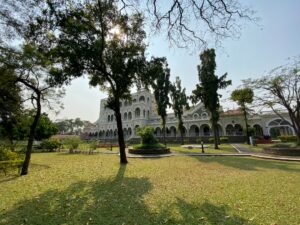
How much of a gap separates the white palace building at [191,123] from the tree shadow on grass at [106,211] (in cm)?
1375

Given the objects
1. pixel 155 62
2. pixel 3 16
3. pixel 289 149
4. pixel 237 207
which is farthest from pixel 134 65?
pixel 289 149

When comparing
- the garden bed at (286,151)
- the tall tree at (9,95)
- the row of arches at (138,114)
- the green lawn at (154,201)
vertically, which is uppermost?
the row of arches at (138,114)

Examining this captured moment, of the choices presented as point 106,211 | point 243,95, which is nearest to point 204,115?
point 243,95

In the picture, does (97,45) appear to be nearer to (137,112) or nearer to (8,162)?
(8,162)

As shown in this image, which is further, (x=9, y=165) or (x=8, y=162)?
(x=9, y=165)

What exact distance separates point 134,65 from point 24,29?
6208 mm

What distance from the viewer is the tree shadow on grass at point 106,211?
407cm

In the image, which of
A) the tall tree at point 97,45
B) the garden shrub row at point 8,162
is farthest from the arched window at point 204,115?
the garden shrub row at point 8,162

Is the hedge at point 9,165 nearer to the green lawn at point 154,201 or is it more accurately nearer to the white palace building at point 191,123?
the green lawn at point 154,201

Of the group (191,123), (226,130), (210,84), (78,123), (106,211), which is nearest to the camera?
(106,211)

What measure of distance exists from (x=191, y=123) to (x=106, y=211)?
42.2m

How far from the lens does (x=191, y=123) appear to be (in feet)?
149

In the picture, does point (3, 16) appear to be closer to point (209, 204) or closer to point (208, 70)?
point (209, 204)

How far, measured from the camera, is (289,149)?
15.4 meters
